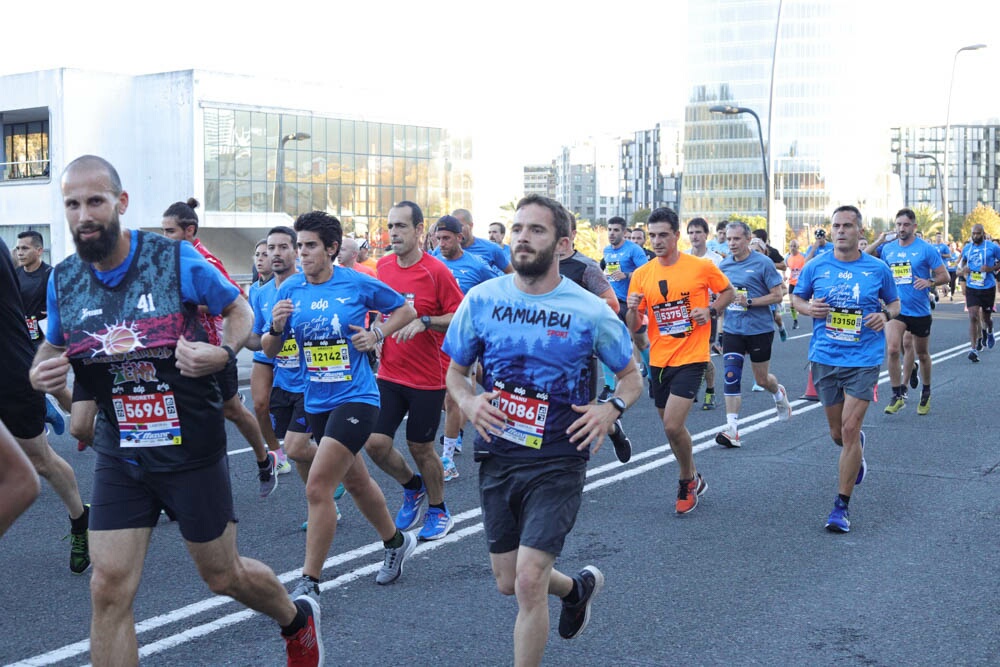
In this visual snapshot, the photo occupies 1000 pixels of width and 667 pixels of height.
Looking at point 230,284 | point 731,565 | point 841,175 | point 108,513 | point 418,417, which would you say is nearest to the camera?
point 108,513

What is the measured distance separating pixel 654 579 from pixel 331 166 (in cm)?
6143

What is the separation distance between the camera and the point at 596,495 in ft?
26.9

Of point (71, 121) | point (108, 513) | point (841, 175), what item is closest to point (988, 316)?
point (108, 513)

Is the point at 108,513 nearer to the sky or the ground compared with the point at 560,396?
nearer to the ground

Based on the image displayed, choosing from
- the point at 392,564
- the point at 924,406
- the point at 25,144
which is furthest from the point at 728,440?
the point at 25,144

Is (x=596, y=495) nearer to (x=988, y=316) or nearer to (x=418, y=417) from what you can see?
(x=418, y=417)

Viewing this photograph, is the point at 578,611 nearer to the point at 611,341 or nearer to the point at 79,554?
the point at 611,341

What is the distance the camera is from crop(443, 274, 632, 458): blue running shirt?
4.41m

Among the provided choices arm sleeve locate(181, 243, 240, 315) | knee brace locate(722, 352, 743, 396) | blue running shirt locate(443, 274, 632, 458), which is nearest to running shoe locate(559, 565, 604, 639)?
blue running shirt locate(443, 274, 632, 458)

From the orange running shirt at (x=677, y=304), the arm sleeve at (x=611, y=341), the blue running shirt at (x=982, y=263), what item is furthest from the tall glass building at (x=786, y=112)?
the arm sleeve at (x=611, y=341)

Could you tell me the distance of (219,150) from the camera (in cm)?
5756

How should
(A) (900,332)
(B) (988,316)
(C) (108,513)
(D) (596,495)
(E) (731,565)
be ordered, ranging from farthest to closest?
(B) (988,316) → (A) (900,332) → (D) (596,495) → (E) (731,565) → (C) (108,513)

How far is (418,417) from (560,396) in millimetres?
2723

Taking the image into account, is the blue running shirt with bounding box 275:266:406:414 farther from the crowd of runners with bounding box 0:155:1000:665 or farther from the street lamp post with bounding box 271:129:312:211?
the street lamp post with bounding box 271:129:312:211
